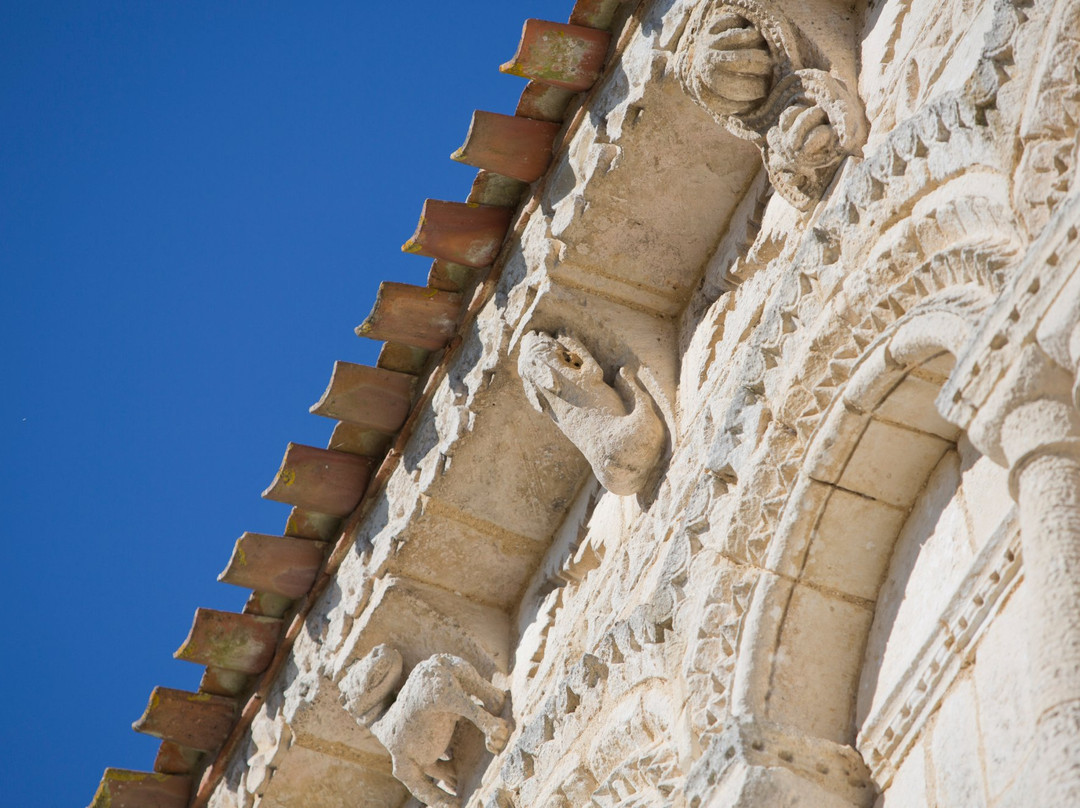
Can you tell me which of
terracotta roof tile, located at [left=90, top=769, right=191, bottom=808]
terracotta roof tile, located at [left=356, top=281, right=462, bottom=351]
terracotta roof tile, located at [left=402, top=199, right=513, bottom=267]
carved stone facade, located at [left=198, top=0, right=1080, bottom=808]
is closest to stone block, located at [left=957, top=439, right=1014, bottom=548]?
carved stone facade, located at [left=198, top=0, right=1080, bottom=808]

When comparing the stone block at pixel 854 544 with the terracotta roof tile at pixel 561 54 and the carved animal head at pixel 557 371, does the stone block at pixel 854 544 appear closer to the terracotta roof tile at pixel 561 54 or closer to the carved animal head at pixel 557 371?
the carved animal head at pixel 557 371

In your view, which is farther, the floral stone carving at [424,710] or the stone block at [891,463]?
the floral stone carving at [424,710]

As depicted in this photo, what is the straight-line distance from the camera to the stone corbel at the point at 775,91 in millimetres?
3646

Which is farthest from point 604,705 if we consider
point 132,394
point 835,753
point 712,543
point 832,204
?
point 132,394

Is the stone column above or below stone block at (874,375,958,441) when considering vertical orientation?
below

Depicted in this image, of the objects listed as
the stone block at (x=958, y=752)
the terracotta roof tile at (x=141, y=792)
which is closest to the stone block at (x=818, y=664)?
the stone block at (x=958, y=752)

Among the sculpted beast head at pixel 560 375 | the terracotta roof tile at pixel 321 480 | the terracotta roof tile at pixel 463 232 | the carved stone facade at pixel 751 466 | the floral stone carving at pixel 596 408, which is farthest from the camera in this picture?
the terracotta roof tile at pixel 321 480

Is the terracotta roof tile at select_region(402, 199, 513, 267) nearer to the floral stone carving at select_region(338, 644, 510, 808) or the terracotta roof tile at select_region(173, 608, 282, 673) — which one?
the floral stone carving at select_region(338, 644, 510, 808)

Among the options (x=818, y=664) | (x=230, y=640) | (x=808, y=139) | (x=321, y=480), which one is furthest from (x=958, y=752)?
(x=230, y=640)

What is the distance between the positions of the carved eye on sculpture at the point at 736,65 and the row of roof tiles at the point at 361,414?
804 millimetres

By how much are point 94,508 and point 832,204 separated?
1809cm

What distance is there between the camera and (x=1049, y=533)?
94.2 inches

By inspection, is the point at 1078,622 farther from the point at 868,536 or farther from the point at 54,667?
the point at 54,667

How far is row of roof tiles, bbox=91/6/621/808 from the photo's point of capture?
4.69m
